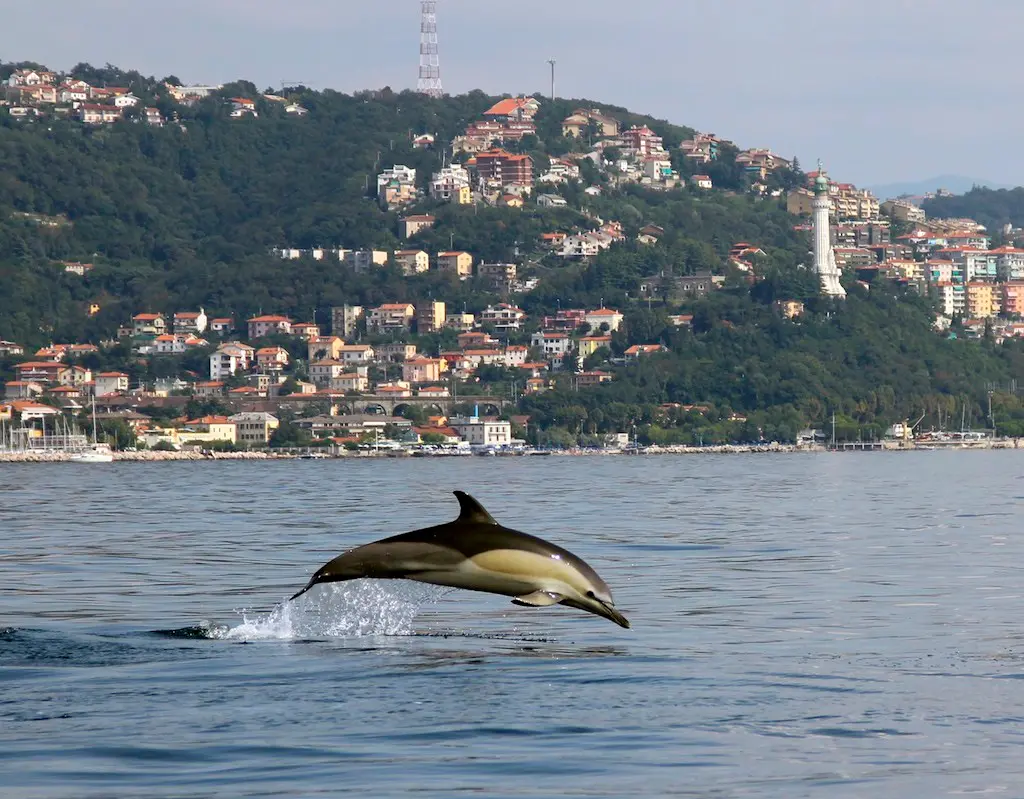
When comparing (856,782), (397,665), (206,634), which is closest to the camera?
(856,782)

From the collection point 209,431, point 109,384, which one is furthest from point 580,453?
point 109,384

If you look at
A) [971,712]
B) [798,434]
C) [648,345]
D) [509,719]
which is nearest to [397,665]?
[509,719]

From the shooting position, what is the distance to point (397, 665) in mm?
18656

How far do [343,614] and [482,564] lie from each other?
337 inches

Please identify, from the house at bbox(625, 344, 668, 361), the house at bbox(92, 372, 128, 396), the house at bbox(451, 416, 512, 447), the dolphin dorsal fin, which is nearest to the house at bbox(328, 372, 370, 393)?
the house at bbox(92, 372, 128, 396)

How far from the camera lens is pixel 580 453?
167375mm

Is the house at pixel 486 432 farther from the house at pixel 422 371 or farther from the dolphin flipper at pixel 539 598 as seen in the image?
the dolphin flipper at pixel 539 598

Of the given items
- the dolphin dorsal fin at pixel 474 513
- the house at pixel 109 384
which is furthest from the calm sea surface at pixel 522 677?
the house at pixel 109 384

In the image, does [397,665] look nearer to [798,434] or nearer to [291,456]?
[291,456]

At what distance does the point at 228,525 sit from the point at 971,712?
3063 cm

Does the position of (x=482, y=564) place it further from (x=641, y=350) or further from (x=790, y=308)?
(x=790, y=308)

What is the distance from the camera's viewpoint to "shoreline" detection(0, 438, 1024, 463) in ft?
506

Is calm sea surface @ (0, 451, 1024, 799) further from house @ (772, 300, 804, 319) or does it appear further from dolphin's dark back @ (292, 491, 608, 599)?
house @ (772, 300, 804, 319)

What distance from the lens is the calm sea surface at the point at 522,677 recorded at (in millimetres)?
14133
